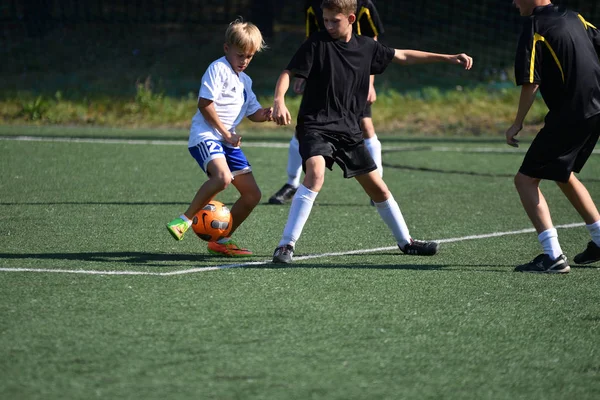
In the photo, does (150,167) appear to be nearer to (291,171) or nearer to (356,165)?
(291,171)

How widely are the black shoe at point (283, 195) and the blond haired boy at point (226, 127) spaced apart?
2.28 m

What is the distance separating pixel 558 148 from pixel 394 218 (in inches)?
48.0

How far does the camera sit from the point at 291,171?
964cm

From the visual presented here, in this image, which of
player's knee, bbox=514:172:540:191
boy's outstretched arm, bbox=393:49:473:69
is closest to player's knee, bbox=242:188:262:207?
boy's outstretched arm, bbox=393:49:473:69

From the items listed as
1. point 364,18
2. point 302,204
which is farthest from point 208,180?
point 364,18

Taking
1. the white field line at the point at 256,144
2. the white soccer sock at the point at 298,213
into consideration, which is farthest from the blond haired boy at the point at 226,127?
the white field line at the point at 256,144

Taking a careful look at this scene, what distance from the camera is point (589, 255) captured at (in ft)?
21.7

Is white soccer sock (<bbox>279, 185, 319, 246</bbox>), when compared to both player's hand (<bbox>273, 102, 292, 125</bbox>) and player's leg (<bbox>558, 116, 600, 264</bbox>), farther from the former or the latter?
player's leg (<bbox>558, 116, 600, 264</bbox>)

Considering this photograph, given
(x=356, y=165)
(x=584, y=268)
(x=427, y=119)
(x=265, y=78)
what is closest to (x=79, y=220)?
(x=356, y=165)

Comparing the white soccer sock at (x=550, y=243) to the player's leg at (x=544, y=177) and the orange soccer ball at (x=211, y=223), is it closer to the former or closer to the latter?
the player's leg at (x=544, y=177)

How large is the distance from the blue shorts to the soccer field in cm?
60

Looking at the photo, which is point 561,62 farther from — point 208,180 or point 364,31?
point 364,31

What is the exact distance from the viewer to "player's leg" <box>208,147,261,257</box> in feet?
22.7

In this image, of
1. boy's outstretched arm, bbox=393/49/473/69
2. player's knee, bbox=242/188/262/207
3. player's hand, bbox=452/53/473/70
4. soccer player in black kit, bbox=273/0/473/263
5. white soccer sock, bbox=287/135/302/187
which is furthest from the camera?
white soccer sock, bbox=287/135/302/187
